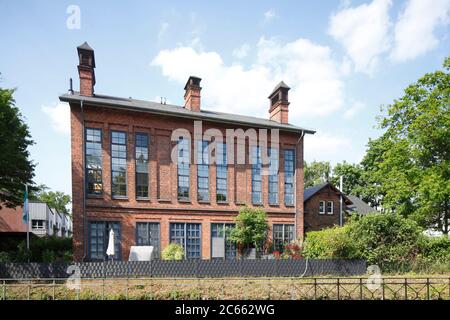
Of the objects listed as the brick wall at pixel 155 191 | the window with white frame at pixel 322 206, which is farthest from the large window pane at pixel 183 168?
the window with white frame at pixel 322 206

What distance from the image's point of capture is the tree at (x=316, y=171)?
188ft

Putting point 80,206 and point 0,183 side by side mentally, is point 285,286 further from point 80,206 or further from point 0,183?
point 0,183

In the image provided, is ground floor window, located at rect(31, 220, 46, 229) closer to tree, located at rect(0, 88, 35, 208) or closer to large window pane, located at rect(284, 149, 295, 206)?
tree, located at rect(0, 88, 35, 208)

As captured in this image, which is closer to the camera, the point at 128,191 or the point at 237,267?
the point at 237,267

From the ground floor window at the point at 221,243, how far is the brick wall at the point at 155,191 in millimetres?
415

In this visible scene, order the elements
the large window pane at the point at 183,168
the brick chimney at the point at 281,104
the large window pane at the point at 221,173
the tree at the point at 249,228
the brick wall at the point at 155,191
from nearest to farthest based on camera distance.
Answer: the brick wall at the point at 155,191 → the tree at the point at 249,228 → the large window pane at the point at 183,168 → the large window pane at the point at 221,173 → the brick chimney at the point at 281,104

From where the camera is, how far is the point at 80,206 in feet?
63.8

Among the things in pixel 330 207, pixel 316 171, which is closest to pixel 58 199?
pixel 316 171

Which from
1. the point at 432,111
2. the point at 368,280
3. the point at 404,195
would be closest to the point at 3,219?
the point at 368,280

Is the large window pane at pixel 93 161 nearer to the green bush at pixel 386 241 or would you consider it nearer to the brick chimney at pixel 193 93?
the brick chimney at pixel 193 93

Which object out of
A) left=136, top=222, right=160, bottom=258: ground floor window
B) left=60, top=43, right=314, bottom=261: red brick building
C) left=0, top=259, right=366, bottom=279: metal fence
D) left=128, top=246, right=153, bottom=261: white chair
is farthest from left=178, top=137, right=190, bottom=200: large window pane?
left=0, top=259, right=366, bottom=279: metal fence

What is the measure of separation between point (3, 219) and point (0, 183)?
13.4m

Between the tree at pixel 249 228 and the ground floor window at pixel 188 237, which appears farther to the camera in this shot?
the tree at pixel 249 228

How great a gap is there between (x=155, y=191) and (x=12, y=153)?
11.1 m
